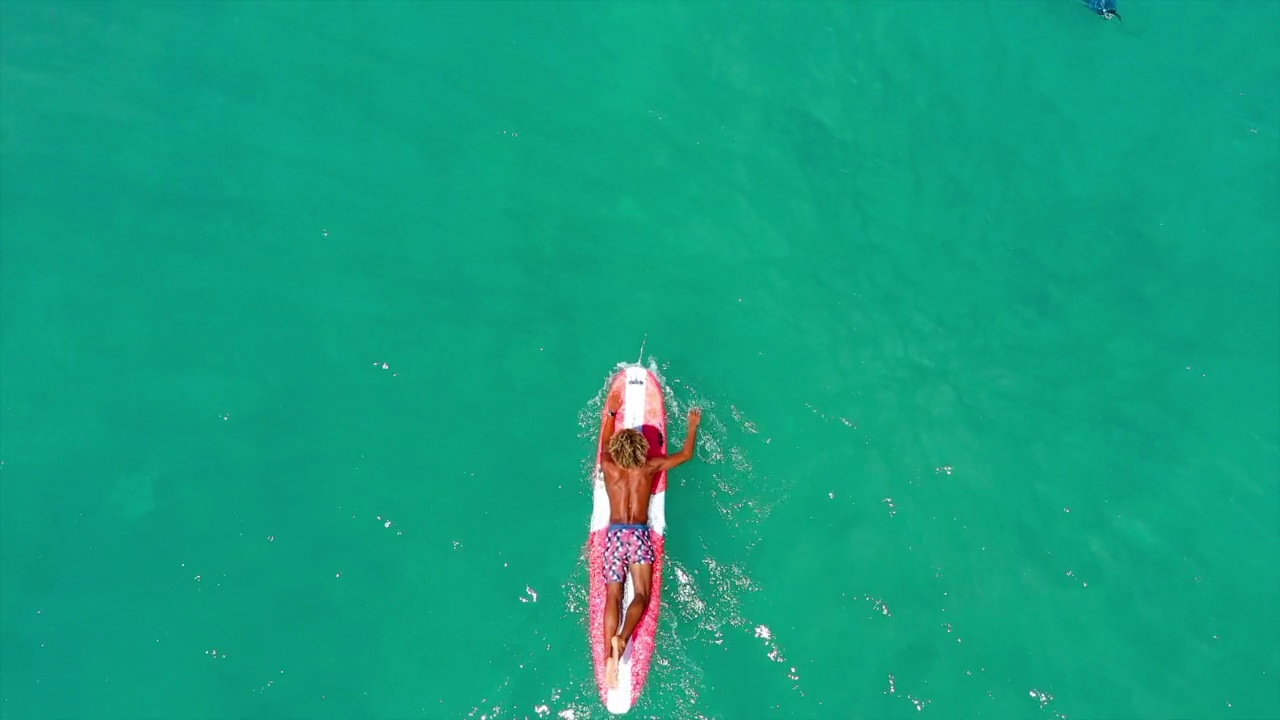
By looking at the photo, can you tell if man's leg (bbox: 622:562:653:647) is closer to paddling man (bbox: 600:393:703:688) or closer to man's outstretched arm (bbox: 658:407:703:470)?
paddling man (bbox: 600:393:703:688)

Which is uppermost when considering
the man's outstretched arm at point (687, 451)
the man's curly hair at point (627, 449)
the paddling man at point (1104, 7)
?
the paddling man at point (1104, 7)

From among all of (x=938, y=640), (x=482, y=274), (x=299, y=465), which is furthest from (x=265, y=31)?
(x=938, y=640)

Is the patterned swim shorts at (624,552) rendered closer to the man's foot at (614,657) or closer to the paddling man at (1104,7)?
the man's foot at (614,657)

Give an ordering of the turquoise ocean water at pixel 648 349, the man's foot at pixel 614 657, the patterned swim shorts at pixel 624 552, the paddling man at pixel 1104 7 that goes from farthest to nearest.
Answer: the paddling man at pixel 1104 7, the turquoise ocean water at pixel 648 349, the patterned swim shorts at pixel 624 552, the man's foot at pixel 614 657

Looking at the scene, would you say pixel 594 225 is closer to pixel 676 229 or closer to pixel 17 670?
pixel 676 229

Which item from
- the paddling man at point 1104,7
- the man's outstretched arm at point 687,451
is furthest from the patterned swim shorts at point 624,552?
the paddling man at point 1104,7

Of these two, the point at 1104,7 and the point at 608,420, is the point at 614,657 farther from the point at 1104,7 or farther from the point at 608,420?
the point at 1104,7

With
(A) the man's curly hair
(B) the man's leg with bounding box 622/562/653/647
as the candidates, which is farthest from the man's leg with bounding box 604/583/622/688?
(A) the man's curly hair

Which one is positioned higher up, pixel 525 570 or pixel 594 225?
pixel 594 225
